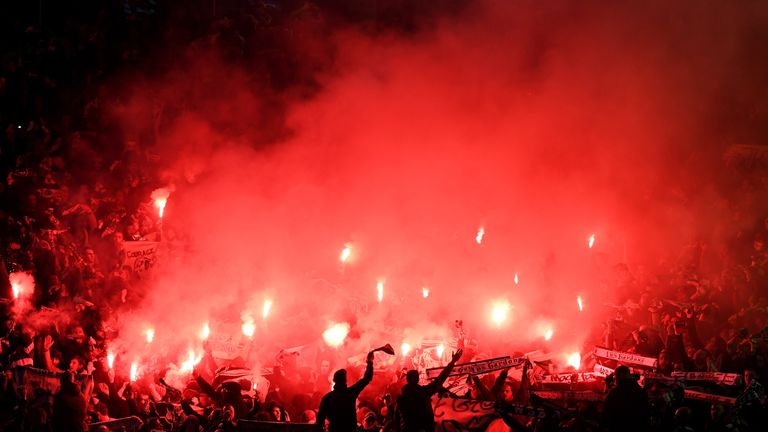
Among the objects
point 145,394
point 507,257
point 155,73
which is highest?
point 155,73

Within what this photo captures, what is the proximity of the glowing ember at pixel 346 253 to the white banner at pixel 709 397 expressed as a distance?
6.68 m

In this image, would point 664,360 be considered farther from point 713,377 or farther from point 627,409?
point 627,409

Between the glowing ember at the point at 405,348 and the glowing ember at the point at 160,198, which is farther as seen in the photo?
the glowing ember at the point at 160,198

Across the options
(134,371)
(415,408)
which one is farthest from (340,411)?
(134,371)

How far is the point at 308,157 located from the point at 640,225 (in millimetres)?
6718

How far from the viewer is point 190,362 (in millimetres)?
7574

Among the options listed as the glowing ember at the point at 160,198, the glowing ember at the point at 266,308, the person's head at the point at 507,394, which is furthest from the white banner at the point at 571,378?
the glowing ember at the point at 160,198

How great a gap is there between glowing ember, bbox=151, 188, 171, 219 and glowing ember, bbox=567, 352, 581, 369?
261 inches

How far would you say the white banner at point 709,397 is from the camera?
4949 millimetres

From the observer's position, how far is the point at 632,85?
12398 mm

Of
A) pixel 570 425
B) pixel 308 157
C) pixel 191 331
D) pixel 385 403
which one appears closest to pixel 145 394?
pixel 191 331

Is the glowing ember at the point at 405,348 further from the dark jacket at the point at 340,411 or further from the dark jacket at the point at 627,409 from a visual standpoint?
the dark jacket at the point at 627,409

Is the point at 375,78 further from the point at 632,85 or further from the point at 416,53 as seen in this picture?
the point at 632,85

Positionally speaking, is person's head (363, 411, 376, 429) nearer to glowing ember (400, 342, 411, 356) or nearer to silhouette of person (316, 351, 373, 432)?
silhouette of person (316, 351, 373, 432)
